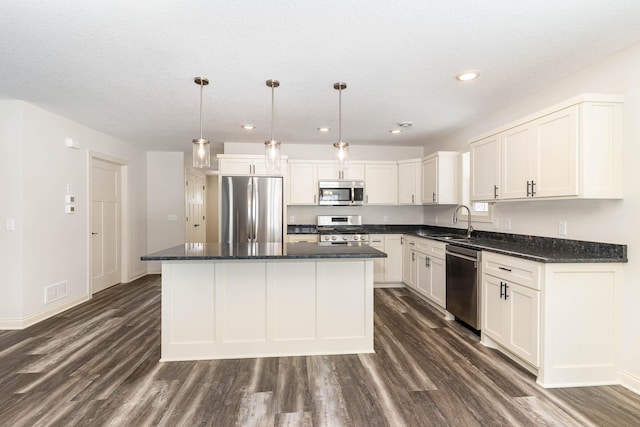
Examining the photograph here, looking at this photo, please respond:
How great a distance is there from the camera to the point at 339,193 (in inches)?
211

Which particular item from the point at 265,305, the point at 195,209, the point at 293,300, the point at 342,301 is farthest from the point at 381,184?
the point at 195,209

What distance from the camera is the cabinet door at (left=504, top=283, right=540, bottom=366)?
7.83 feet

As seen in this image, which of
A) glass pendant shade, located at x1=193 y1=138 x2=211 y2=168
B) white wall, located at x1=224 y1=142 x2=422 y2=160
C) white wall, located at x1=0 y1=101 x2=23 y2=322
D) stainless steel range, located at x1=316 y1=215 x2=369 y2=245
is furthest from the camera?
white wall, located at x1=224 y1=142 x2=422 y2=160

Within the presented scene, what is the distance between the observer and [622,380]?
2.33 meters

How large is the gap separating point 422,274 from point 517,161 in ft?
7.00

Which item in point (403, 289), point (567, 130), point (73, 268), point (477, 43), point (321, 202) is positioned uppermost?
point (477, 43)

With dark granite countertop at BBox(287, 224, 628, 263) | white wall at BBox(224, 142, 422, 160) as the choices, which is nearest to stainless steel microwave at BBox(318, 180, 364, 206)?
white wall at BBox(224, 142, 422, 160)

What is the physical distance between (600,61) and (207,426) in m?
3.82

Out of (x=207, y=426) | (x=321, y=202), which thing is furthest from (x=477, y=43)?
(x=321, y=202)

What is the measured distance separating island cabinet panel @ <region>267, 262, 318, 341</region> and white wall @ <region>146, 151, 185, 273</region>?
13.6 feet

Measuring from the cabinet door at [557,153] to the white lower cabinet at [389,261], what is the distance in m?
2.73

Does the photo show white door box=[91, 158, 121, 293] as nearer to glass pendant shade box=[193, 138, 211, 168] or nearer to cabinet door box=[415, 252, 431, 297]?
glass pendant shade box=[193, 138, 211, 168]

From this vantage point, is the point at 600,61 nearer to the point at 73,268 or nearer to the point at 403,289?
the point at 403,289

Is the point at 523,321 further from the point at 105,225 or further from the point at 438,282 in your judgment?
A: the point at 105,225
